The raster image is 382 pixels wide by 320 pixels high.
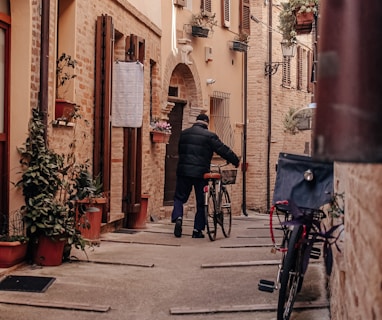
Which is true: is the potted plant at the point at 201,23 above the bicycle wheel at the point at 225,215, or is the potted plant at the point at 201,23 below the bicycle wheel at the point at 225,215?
above

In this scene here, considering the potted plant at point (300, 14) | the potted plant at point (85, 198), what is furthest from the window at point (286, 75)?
the potted plant at point (85, 198)

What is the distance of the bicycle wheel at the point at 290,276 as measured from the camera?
510cm

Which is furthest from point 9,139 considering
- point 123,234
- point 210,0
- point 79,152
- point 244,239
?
point 210,0

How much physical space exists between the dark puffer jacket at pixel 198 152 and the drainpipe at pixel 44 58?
305 centimetres

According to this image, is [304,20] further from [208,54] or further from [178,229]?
[178,229]

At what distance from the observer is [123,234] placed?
1047cm

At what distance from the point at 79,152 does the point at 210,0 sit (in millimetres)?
9234

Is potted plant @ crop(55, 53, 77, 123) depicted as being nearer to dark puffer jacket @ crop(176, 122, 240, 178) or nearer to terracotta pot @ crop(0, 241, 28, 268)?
terracotta pot @ crop(0, 241, 28, 268)

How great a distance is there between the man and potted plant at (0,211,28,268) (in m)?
3.41

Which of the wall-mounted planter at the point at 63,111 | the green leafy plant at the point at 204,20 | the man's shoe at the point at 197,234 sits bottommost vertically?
the man's shoe at the point at 197,234

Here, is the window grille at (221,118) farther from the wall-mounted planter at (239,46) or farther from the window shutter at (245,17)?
the window shutter at (245,17)

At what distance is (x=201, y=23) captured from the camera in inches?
646

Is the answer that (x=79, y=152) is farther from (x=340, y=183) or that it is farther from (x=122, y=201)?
(x=340, y=183)

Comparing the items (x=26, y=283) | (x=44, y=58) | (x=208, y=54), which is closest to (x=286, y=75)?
(x=208, y=54)
